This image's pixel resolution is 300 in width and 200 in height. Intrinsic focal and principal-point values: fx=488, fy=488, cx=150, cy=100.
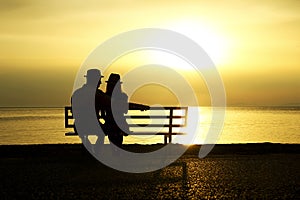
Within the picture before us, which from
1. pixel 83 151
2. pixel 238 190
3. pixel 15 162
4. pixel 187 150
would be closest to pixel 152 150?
pixel 187 150

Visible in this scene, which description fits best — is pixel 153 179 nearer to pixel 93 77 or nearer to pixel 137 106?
pixel 93 77

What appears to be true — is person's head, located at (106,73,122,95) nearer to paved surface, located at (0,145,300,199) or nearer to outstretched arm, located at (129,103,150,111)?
outstretched arm, located at (129,103,150,111)

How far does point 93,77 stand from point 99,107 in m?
0.97

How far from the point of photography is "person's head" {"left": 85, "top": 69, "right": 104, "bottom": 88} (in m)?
14.8

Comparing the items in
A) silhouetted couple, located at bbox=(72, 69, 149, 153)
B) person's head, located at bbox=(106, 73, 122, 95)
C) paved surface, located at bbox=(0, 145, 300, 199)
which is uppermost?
person's head, located at bbox=(106, 73, 122, 95)

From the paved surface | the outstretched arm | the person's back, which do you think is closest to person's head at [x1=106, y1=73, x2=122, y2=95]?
the person's back

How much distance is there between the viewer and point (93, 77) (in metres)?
14.8

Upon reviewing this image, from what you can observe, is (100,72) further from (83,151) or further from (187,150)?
(187,150)

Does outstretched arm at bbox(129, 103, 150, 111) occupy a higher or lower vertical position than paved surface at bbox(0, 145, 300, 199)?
higher

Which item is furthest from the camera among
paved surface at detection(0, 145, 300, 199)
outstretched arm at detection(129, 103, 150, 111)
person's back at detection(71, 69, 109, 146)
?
outstretched arm at detection(129, 103, 150, 111)

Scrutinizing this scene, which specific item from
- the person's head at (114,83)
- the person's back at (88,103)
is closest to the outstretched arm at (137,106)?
the person's head at (114,83)

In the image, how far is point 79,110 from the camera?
48.8 ft

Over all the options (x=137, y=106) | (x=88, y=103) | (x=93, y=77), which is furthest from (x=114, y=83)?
(x=137, y=106)

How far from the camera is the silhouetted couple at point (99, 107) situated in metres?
14.8
